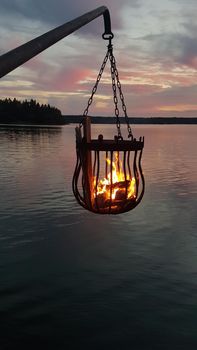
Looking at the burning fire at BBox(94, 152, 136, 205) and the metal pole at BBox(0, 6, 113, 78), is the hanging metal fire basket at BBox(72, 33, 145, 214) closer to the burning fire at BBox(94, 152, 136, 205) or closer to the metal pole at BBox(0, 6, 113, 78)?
the burning fire at BBox(94, 152, 136, 205)

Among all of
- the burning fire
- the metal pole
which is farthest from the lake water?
the metal pole

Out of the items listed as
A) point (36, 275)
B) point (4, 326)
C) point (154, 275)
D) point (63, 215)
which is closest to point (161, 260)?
point (154, 275)

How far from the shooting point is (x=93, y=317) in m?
12.6

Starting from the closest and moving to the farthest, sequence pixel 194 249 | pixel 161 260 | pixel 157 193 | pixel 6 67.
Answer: pixel 6 67 < pixel 161 260 < pixel 194 249 < pixel 157 193

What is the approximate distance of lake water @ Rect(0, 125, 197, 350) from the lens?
38.8 feet

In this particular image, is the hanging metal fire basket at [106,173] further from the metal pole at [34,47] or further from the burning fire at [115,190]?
the metal pole at [34,47]

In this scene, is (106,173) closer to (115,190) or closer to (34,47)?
(115,190)

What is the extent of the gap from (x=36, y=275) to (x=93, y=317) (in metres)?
3.79

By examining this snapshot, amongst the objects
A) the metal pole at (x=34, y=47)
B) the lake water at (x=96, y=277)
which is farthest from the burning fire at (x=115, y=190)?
the lake water at (x=96, y=277)

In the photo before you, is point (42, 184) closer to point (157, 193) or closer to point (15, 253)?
point (157, 193)

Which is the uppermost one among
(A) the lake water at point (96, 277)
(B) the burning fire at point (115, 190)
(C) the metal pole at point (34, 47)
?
(C) the metal pole at point (34, 47)

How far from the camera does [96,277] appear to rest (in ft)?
51.2

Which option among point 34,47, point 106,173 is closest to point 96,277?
point 106,173

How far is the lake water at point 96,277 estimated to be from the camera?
1182 centimetres
